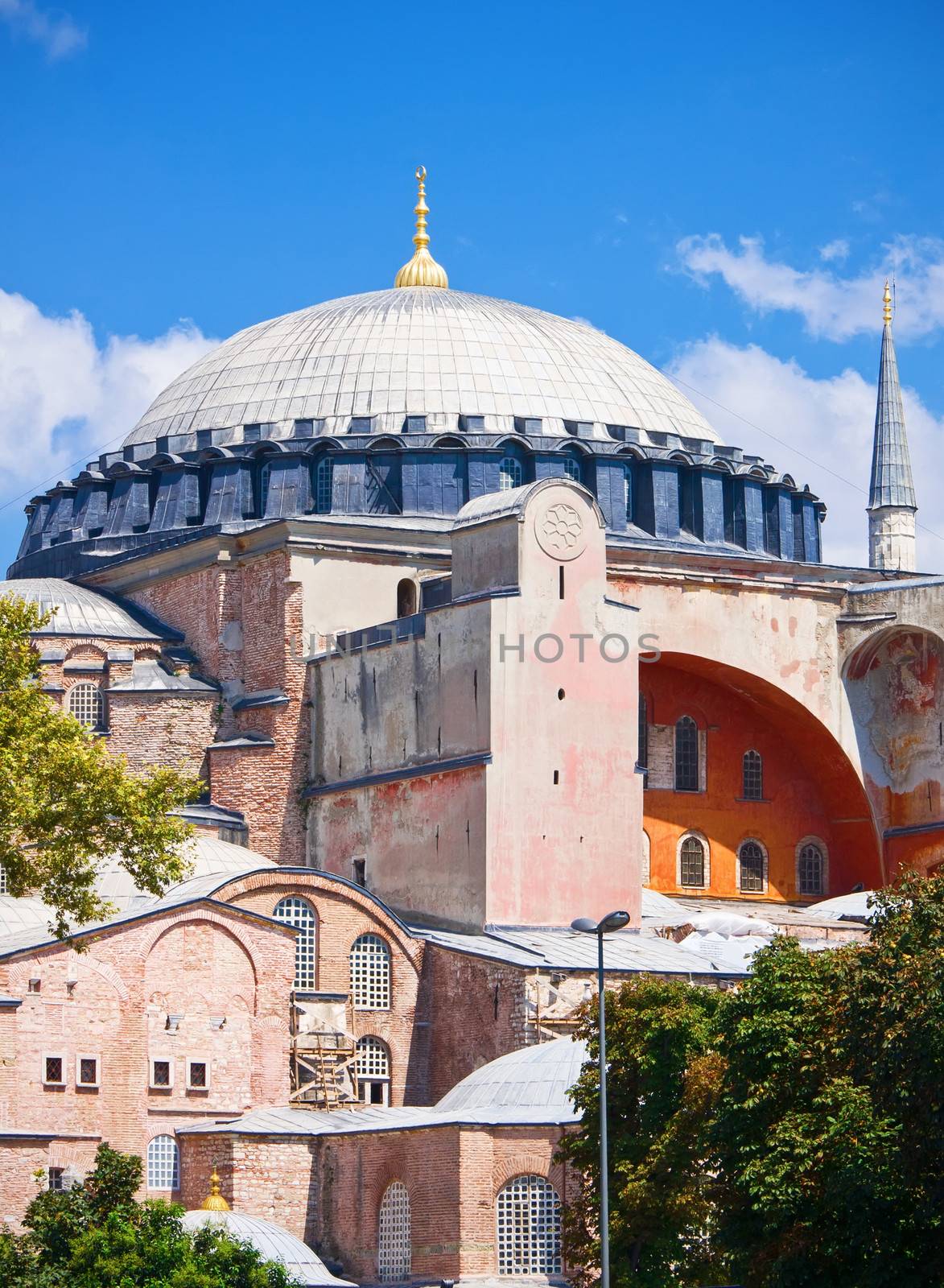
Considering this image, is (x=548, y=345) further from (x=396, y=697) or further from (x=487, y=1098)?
(x=487, y=1098)

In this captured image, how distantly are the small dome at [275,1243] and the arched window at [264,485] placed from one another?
76.5ft

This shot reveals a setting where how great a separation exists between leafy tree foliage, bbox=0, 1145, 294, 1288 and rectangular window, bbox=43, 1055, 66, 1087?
5879 mm

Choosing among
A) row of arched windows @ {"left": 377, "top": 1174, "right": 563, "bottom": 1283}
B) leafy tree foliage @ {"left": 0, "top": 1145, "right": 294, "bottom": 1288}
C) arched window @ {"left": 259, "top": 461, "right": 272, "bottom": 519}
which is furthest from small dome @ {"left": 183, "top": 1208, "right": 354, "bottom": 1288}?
arched window @ {"left": 259, "top": 461, "right": 272, "bottom": 519}

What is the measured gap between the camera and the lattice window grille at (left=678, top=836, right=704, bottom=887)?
6238cm

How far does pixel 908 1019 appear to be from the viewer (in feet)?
104

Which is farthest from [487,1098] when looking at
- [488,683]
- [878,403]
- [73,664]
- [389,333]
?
[878,403]

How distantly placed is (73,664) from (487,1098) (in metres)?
18.8

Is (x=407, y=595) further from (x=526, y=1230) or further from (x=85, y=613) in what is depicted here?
(x=526, y=1230)

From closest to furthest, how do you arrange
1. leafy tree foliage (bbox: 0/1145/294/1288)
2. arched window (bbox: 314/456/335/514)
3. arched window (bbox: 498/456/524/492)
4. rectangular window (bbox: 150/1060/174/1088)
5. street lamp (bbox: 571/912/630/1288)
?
street lamp (bbox: 571/912/630/1288) → leafy tree foliage (bbox: 0/1145/294/1288) → rectangular window (bbox: 150/1060/174/1088) → arched window (bbox: 498/456/524/492) → arched window (bbox: 314/456/335/514)

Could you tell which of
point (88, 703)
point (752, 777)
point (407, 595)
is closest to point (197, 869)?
point (88, 703)

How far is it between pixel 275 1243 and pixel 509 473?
24895mm

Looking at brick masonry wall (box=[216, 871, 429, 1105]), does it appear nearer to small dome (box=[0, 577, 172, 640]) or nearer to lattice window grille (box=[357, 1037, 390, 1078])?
lattice window grille (box=[357, 1037, 390, 1078])

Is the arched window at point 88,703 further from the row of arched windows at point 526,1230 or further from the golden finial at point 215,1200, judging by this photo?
the row of arched windows at point 526,1230

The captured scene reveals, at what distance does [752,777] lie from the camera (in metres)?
63.3
